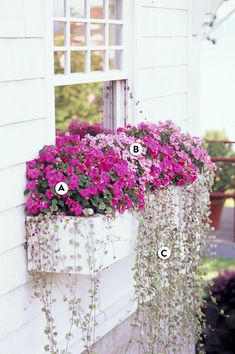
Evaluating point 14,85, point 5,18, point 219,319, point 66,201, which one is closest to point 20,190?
point 66,201

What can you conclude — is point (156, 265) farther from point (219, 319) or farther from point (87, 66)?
point (219, 319)

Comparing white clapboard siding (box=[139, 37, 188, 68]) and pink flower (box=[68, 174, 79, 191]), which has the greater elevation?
white clapboard siding (box=[139, 37, 188, 68])

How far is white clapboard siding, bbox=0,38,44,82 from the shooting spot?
3471 mm

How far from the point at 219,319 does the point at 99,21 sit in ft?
16.8

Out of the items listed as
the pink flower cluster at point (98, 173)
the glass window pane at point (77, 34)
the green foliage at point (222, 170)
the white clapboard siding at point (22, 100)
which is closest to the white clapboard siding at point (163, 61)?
the pink flower cluster at point (98, 173)

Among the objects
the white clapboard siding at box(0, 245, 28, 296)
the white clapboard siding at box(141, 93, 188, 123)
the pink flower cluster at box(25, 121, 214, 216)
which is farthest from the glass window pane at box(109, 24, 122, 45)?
the white clapboard siding at box(0, 245, 28, 296)

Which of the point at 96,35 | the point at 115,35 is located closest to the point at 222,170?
the point at 96,35

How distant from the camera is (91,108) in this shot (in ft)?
32.7

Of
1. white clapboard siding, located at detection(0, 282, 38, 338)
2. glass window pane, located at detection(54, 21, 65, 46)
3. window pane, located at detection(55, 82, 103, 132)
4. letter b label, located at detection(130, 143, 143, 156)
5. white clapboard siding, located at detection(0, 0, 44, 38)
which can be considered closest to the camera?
white clapboard siding, located at detection(0, 0, 44, 38)

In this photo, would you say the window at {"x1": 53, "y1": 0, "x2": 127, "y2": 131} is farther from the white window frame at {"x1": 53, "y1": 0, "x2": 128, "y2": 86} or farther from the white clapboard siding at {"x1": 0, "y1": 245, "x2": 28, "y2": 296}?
the white clapboard siding at {"x1": 0, "y1": 245, "x2": 28, "y2": 296}

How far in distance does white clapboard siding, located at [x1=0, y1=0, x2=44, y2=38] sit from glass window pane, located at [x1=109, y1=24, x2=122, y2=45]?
3.10ft

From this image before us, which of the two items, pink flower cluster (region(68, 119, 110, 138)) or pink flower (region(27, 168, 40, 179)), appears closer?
pink flower (region(27, 168, 40, 179))

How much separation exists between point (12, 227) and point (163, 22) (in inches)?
80.6

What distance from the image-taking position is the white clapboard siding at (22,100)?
3.50 metres
